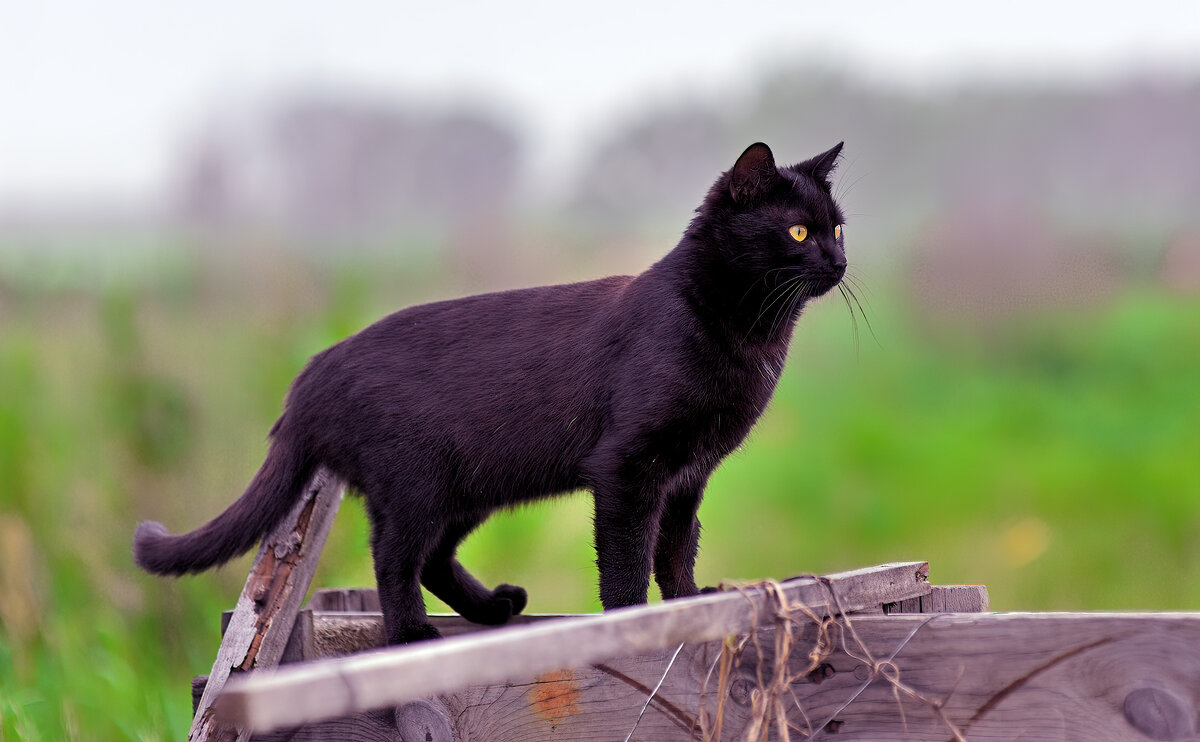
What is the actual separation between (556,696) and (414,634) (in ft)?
1.55

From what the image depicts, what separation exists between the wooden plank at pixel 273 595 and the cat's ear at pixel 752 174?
1020mm

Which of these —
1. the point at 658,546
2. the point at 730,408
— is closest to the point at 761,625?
the point at 730,408

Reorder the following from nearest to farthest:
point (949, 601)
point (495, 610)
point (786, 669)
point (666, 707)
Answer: point (786, 669) < point (666, 707) < point (949, 601) < point (495, 610)

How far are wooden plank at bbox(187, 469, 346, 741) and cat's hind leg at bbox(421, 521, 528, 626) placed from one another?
25cm

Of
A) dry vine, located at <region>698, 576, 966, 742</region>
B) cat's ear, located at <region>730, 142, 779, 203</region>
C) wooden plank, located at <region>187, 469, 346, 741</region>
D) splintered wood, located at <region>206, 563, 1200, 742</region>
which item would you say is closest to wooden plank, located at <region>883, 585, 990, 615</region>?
splintered wood, located at <region>206, 563, 1200, 742</region>

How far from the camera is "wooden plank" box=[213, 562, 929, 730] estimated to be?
893mm

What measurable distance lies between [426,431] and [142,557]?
2.24 ft

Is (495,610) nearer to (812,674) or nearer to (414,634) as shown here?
(414,634)

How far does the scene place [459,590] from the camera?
2354 mm

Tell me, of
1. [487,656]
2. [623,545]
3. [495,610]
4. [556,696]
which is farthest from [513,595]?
[487,656]

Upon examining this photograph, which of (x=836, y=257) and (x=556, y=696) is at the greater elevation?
(x=836, y=257)

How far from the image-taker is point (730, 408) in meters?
2.04

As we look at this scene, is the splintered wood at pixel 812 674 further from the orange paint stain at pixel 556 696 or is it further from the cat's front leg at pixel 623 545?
the cat's front leg at pixel 623 545

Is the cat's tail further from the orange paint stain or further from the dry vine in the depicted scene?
the dry vine
